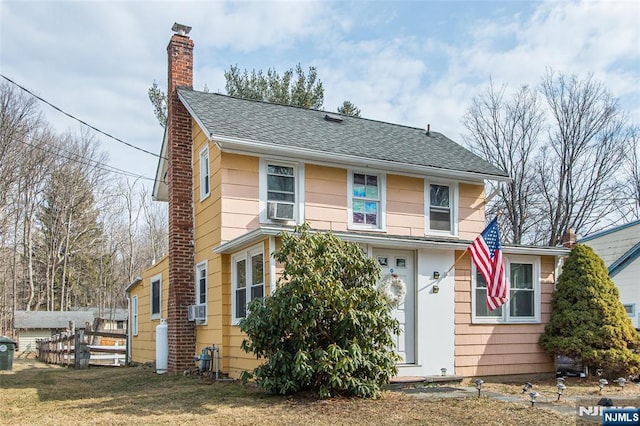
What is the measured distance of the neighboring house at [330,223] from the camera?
11.5 metres

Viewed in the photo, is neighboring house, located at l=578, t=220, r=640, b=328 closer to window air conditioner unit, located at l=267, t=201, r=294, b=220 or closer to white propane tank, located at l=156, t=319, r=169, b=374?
window air conditioner unit, located at l=267, t=201, r=294, b=220

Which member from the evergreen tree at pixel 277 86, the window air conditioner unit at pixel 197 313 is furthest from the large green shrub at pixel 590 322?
the evergreen tree at pixel 277 86

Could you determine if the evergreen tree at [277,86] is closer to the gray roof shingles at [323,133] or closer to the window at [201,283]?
the gray roof shingles at [323,133]

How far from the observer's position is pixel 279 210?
12.2m

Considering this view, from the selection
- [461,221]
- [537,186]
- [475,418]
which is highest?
[537,186]

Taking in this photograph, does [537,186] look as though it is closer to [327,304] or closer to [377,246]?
[377,246]

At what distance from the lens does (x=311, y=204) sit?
12.4 metres

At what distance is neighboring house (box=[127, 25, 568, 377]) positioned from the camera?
37.9ft

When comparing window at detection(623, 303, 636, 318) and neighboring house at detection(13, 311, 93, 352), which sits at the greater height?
window at detection(623, 303, 636, 318)

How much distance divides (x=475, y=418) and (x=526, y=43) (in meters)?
10.6

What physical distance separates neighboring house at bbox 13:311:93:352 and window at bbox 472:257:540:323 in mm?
25321

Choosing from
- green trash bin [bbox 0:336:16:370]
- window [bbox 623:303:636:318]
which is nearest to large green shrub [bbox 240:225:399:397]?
window [bbox 623:303:636:318]

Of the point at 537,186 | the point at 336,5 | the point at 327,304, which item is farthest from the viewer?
the point at 537,186

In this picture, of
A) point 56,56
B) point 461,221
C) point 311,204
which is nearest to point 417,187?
point 461,221
